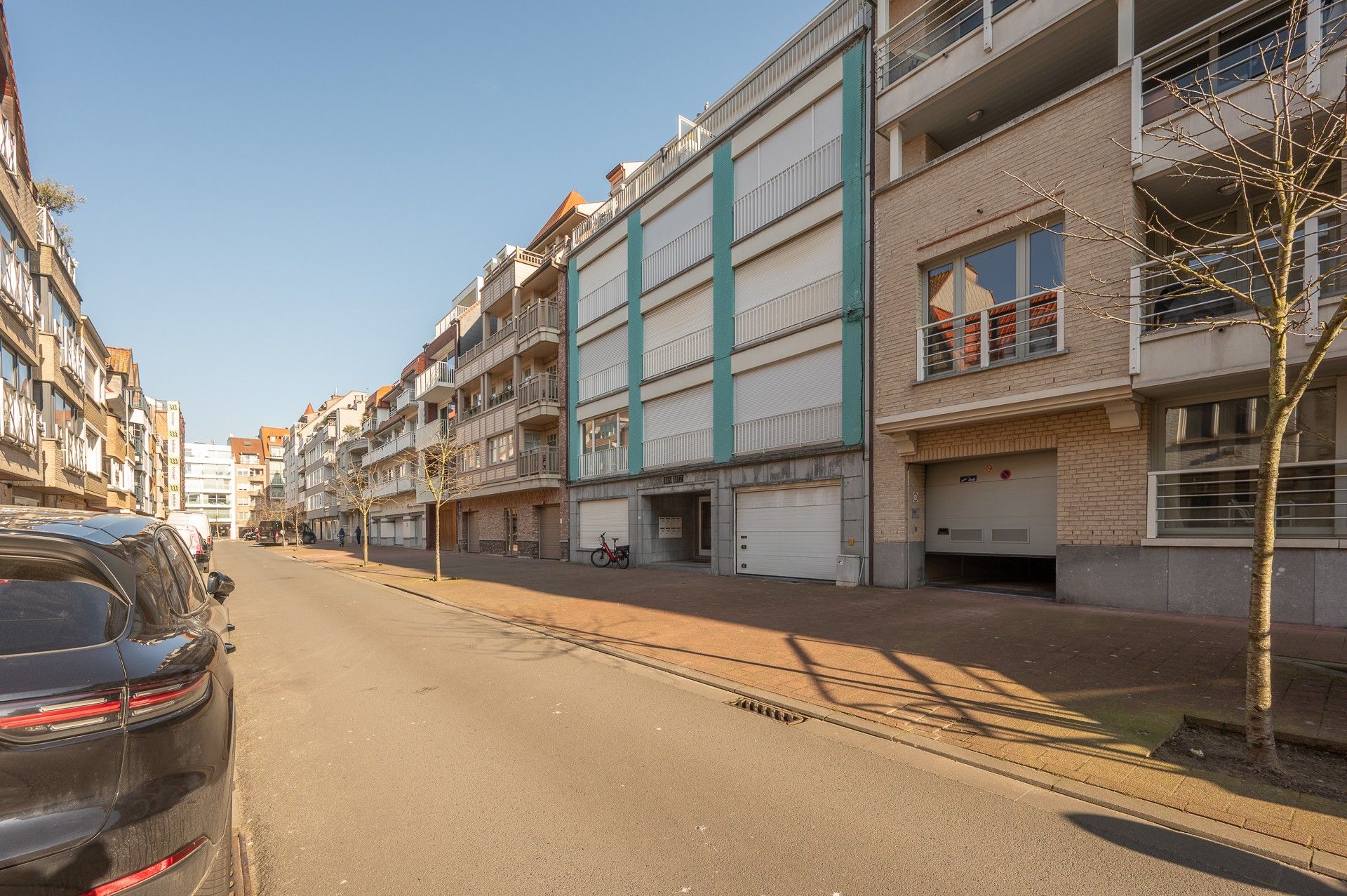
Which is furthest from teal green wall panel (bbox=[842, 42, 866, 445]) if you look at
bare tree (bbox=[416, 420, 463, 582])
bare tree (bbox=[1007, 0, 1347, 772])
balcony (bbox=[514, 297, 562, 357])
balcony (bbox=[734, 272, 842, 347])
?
bare tree (bbox=[416, 420, 463, 582])

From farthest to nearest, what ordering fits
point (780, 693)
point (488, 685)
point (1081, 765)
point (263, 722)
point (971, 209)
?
point (971, 209) < point (488, 685) < point (780, 693) < point (263, 722) < point (1081, 765)

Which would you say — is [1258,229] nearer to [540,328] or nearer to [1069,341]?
[1069,341]

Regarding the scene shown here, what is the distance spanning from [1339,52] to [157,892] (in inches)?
→ 510

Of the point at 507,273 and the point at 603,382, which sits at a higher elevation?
the point at 507,273

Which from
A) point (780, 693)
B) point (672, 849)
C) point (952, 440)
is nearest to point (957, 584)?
point (952, 440)

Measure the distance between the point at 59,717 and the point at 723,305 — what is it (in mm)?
16325

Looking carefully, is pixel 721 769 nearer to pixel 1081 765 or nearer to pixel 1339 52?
pixel 1081 765

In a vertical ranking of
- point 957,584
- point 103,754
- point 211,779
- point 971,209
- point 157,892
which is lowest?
point 957,584

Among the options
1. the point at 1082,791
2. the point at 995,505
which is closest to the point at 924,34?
the point at 995,505

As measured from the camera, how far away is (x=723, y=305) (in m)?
17.2

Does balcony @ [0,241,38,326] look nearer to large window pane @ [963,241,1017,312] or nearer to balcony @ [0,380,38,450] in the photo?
balcony @ [0,380,38,450]

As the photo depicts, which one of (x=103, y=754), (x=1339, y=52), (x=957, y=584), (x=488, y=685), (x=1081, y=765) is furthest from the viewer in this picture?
(x=957, y=584)

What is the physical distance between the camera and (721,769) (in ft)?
14.1

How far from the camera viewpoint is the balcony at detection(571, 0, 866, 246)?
14727mm
